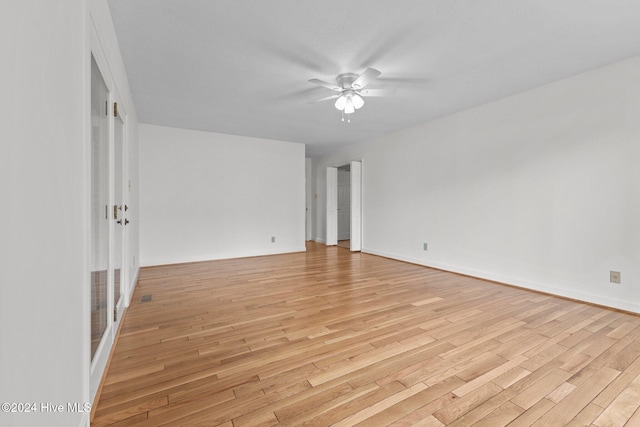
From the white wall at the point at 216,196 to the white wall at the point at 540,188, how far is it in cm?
257

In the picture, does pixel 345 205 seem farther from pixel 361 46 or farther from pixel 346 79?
pixel 361 46

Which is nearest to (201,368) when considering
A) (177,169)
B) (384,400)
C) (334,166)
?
(384,400)

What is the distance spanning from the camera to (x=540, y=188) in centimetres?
341

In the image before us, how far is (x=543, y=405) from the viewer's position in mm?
1483

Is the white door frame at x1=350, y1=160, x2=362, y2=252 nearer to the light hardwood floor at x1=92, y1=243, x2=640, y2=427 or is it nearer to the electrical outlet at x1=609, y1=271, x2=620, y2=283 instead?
the light hardwood floor at x1=92, y1=243, x2=640, y2=427

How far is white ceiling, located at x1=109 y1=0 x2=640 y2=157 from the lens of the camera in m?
2.07

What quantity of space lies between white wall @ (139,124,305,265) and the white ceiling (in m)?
1.20

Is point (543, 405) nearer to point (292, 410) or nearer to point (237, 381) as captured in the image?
point (292, 410)

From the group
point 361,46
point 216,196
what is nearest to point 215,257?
point 216,196

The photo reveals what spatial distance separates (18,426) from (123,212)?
2485mm

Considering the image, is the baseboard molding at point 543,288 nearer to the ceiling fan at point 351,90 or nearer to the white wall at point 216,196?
the ceiling fan at point 351,90

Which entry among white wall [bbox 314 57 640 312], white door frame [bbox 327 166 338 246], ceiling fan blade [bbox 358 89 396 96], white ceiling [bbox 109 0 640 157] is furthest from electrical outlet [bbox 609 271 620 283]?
white door frame [bbox 327 166 338 246]

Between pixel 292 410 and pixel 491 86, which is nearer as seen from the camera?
pixel 292 410

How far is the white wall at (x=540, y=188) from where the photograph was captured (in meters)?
2.82
